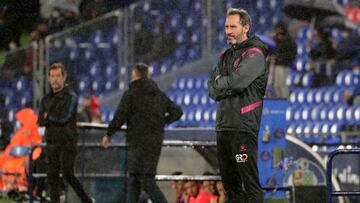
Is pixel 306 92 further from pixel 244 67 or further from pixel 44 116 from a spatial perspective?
pixel 244 67

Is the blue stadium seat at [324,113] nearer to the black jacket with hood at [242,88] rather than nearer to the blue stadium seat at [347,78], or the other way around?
the blue stadium seat at [347,78]

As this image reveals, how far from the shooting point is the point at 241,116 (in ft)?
25.0

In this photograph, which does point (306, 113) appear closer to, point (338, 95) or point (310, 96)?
A: point (310, 96)

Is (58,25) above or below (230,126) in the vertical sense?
above

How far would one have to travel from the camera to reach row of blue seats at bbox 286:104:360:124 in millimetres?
14250

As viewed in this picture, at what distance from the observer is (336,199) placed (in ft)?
39.2

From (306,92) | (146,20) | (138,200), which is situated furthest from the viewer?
(146,20)

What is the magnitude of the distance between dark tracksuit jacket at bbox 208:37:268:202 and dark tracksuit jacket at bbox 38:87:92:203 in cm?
336

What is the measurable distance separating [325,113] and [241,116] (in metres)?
7.00

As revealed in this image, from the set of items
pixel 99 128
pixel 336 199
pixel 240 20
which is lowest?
pixel 336 199

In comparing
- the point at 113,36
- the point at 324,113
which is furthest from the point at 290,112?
the point at 113,36

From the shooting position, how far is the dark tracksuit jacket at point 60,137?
10867 mm

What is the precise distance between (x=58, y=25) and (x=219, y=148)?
9.22 meters

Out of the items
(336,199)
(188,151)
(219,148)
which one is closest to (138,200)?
(188,151)
